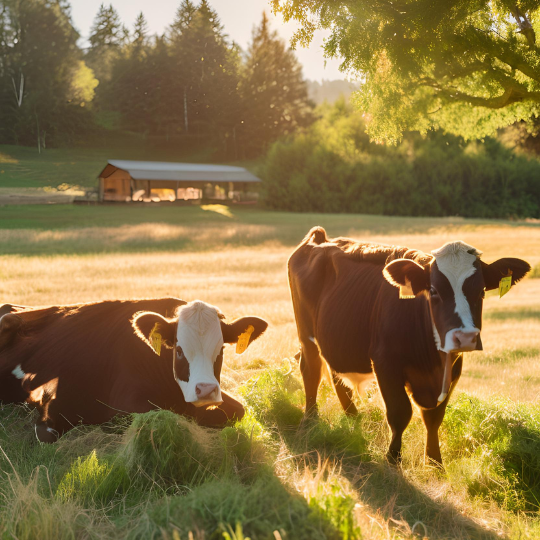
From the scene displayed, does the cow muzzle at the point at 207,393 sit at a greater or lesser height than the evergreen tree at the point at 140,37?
lesser

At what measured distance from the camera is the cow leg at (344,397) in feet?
18.7

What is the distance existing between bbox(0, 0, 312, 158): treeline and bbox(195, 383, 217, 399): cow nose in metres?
8.35

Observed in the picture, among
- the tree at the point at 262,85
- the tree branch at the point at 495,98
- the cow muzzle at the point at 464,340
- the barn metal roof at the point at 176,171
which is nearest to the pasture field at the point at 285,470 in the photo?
the cow muzzle at the point at 464,340

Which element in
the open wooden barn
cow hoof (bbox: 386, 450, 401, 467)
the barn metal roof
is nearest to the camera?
cow hoof (bbox: 386, 450, 401, 467)

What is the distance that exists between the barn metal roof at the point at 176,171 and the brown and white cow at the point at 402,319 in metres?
28.1

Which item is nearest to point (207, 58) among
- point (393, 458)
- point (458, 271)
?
point (458, 271)

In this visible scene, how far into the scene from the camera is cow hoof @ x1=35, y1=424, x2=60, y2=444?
190 inches

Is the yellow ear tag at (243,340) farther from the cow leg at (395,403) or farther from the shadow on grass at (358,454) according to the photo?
the cow leg at (395,403)

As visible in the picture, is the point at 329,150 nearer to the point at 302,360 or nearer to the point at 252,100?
the point at 252,100

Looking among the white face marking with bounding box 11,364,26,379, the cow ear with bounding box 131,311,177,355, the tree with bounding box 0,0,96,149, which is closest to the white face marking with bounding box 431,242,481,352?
the cow ear with bounding box 131,311,177,355

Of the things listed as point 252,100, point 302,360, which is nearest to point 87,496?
point 302,360

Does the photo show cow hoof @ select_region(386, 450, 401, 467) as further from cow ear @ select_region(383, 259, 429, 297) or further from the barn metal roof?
the barn metal roof

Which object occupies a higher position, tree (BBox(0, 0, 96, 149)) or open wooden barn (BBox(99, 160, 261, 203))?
tree (BBox(0, 0, 96, 149))

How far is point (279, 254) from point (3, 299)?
1239 cm
